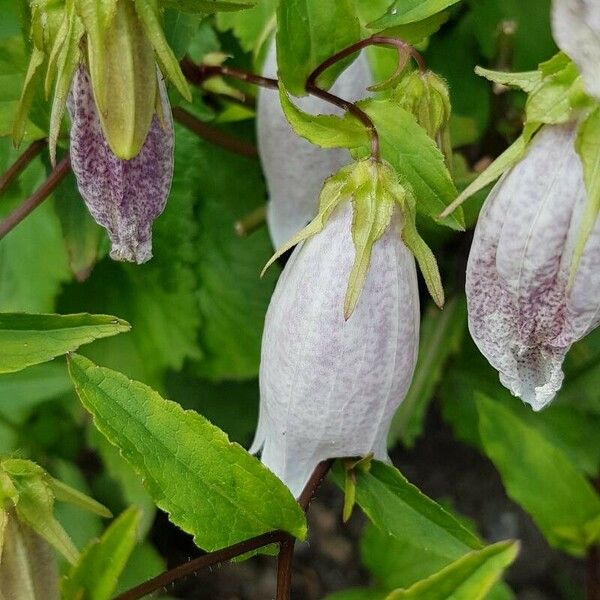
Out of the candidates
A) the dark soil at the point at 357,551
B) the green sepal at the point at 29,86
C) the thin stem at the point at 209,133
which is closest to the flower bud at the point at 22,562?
the green sepal at the point at 29,86

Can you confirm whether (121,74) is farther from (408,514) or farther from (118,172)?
(408,514)

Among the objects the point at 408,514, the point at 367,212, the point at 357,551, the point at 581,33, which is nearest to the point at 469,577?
the point at 408,514

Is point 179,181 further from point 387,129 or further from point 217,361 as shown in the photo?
point 387,129

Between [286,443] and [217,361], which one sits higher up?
[286,443]

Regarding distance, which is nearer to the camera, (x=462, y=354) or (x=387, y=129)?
(x=387, y=129)

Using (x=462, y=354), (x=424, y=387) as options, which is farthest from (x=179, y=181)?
(x=462, y=354)

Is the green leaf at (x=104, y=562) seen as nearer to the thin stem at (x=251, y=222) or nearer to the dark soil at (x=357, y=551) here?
the thin stem at (x=251, y=222)
